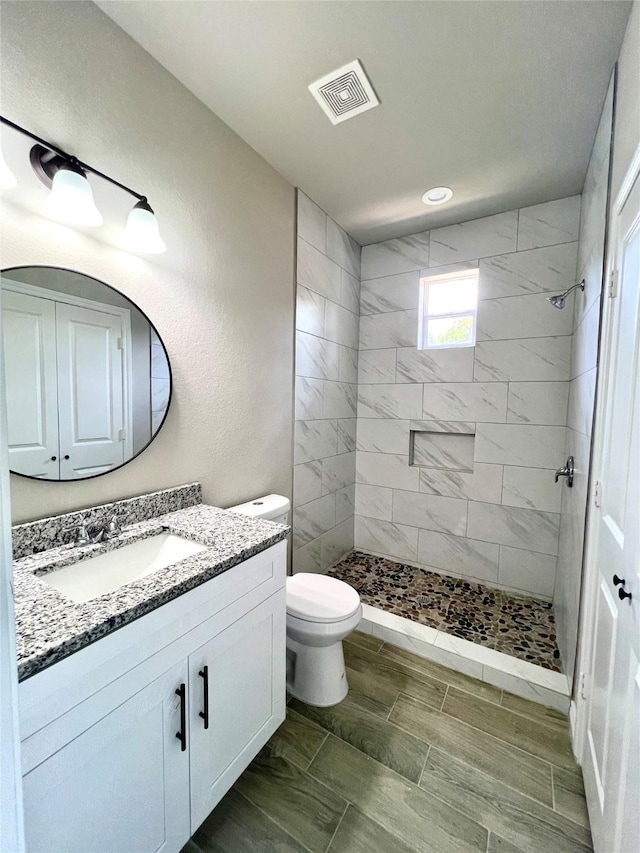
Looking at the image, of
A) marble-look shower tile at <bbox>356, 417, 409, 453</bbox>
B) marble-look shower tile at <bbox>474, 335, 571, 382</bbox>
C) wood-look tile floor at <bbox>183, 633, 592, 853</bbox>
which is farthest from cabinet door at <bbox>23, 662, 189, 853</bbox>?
marble-look shower tile at <bbox>474, 335, 571, 382</bbox>

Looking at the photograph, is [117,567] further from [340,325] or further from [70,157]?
[340,325]

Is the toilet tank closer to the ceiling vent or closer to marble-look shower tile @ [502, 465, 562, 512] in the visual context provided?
marble-look shower tile @ [502, 465, 562, 512]

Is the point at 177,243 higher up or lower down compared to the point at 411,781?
higher up

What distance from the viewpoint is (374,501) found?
3035 mm

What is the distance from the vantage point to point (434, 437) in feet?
9.24

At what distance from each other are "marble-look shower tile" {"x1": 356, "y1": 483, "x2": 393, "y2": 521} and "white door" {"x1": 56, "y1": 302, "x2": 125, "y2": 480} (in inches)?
84.7

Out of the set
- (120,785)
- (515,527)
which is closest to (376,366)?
(515,527)

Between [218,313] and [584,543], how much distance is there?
195 centimetres

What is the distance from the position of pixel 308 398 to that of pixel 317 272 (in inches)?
35.4

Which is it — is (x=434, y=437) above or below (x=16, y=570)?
above

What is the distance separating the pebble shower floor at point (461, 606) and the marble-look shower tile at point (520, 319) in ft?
6.08

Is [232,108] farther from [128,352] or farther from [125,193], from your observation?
[128,352]

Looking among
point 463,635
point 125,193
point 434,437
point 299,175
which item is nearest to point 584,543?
point 463,635

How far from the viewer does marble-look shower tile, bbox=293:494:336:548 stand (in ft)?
7.68
